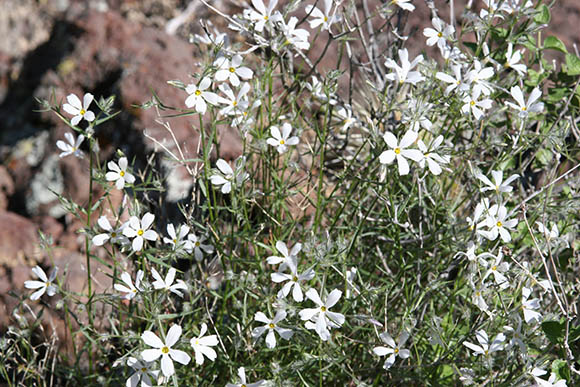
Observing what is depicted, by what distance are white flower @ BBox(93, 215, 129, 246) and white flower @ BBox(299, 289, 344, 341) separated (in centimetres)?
70

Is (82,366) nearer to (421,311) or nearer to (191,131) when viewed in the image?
(191,131)

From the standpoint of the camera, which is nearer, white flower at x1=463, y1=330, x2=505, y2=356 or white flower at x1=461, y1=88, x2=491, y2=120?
white flower at x1=463, y1=330, x2=505, y2=356

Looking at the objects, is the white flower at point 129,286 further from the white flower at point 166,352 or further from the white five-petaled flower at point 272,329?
the white five-petaled flower at point 272,329

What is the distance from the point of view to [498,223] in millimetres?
2051

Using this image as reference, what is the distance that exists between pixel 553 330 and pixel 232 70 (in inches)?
56.1

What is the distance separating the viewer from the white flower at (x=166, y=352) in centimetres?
174

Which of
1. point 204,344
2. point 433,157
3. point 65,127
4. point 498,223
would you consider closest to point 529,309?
point 498,223

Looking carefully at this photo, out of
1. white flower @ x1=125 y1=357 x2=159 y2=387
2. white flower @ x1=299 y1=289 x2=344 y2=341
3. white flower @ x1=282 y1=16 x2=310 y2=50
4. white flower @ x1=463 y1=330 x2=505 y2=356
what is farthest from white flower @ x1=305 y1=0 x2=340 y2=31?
white flower @ x1=125 y1=357 x2=159 y2=387

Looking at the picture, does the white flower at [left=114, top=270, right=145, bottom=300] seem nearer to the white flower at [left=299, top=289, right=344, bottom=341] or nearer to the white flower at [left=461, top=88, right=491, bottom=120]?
the white flower at [left=299, top=289, right=344, bottom=341]

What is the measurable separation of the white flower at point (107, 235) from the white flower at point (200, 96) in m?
0.48

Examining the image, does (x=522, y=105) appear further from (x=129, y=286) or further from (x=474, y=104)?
(x=129, y=286)

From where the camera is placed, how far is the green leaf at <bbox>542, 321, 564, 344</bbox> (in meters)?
1.99

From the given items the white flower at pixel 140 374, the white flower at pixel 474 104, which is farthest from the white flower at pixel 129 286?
the white flower at pixel 474 104

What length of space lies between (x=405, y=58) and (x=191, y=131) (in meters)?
1.77
